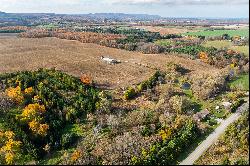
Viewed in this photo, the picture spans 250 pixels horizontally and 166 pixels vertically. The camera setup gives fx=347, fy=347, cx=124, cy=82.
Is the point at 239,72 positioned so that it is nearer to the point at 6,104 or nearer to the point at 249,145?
the point at 249,145

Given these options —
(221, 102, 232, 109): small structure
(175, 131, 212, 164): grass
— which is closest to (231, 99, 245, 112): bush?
(221, 102, 232, 109): small structure

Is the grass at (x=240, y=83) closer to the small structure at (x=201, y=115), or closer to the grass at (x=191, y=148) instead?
the small structure at (x=201, y=115)

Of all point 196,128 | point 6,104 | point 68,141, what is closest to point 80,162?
point 68,141

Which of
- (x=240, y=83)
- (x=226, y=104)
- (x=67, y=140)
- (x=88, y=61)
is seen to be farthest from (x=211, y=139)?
(x=88, y=61)

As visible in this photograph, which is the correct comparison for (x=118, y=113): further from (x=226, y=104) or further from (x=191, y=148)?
(x=226, y=104)

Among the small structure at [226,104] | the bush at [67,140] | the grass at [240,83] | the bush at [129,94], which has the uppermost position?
the grass at [240,83]

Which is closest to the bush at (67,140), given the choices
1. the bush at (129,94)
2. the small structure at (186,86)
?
the bush at (129,94)

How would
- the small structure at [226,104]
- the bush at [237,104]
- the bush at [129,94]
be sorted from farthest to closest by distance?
the bush at [129,94] → the small structure at [226,104] → the bush at [237,104]
